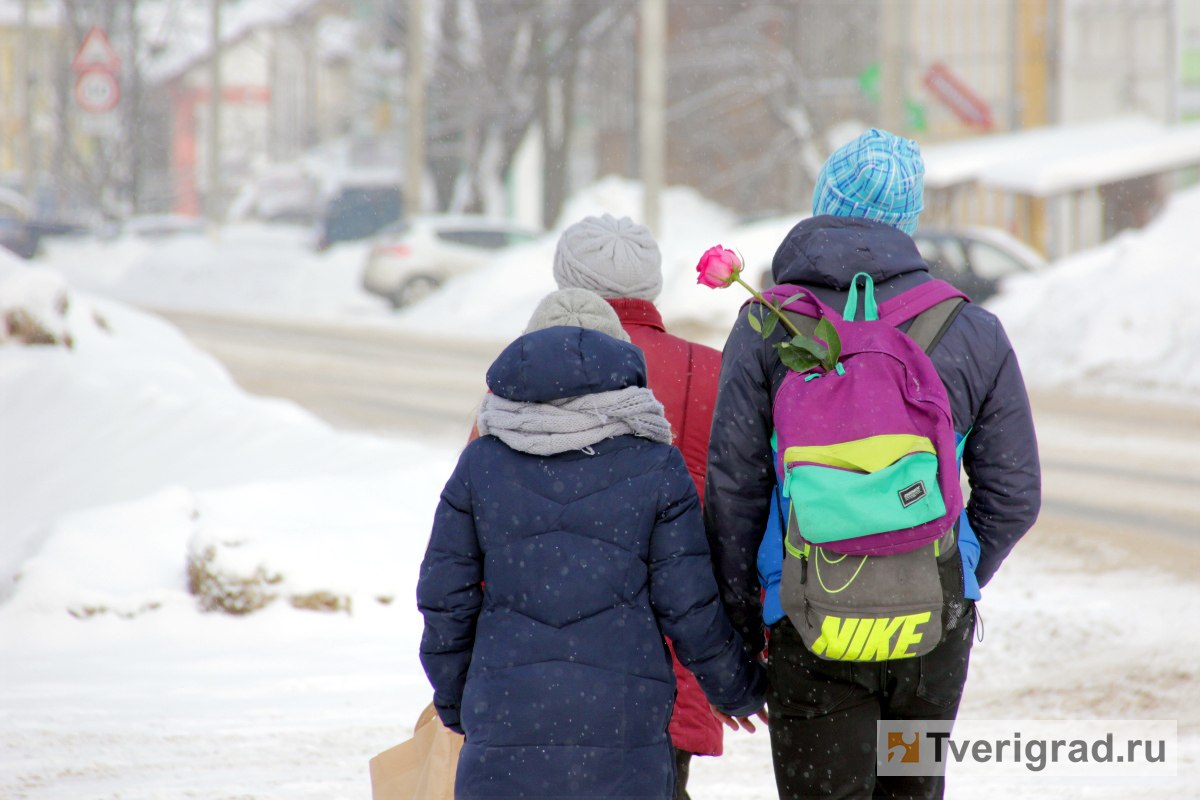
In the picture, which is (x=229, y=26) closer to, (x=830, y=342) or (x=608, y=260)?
(x=608, y=260)

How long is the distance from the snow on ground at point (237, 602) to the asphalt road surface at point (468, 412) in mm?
762

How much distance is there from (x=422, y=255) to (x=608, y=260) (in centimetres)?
2297

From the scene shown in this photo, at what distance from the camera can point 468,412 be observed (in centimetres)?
1185

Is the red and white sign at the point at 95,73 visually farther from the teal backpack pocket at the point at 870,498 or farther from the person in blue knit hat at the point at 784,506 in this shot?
the teal backpack pocket at the point at 870,498

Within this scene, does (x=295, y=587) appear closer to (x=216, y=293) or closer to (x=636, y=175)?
(x=216, y=293)

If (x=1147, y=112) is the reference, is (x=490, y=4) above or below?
above

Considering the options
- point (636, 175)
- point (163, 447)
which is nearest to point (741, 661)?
point (163, 447)

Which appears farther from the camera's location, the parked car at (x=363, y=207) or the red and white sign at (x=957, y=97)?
the parked car at (x=363, y=207)

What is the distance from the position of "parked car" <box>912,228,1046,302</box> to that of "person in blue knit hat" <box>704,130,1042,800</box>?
16.8 m

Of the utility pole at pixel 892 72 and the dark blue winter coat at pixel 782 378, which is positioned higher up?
the utility pole at pixel 892 72

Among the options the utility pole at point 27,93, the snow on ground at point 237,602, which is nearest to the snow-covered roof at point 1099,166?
the snow on ground at point 237,602

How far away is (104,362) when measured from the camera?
11078 millimetres

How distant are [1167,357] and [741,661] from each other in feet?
44.7

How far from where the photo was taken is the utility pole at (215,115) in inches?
1483
